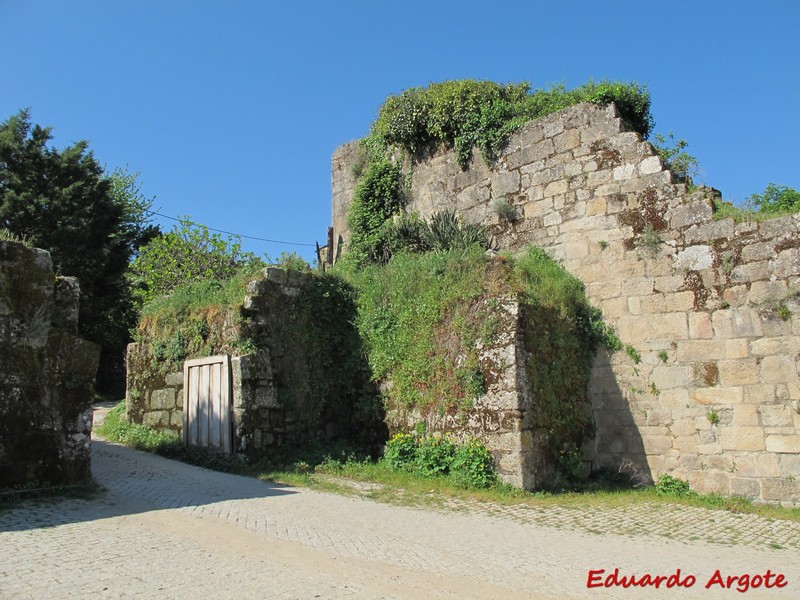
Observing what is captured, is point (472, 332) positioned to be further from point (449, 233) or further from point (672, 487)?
point (672, 487)

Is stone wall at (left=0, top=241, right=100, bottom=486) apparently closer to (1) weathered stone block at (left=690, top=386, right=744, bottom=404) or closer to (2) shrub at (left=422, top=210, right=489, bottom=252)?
(2) shrub at (left=422, top=210, right=489, bottom=252)

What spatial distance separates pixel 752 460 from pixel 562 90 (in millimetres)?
7432

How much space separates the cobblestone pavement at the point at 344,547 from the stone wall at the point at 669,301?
1343mm

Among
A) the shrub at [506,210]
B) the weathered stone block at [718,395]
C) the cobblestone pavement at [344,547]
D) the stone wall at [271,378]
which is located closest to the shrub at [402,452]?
the stone wall at [271,378]

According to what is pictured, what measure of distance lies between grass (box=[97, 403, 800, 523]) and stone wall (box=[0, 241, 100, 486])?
2.71 m

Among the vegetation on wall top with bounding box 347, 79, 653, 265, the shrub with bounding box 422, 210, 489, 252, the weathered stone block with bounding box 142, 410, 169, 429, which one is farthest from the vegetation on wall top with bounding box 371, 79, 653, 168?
the weathered stone block with bounding box 142, 410, 169, 429

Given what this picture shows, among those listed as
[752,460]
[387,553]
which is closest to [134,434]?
[387,553]

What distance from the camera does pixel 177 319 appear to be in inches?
446

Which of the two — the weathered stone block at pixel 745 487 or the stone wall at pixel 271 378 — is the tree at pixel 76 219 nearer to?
the stone wall at pixel 271 378

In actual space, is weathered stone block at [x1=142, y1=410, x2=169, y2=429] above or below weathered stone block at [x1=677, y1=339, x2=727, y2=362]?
below

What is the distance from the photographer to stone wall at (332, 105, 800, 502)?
865 centimetres

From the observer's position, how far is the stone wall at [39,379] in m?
6.77

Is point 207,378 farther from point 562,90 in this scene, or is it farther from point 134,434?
point 562,90

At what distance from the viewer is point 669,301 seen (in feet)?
31.7
